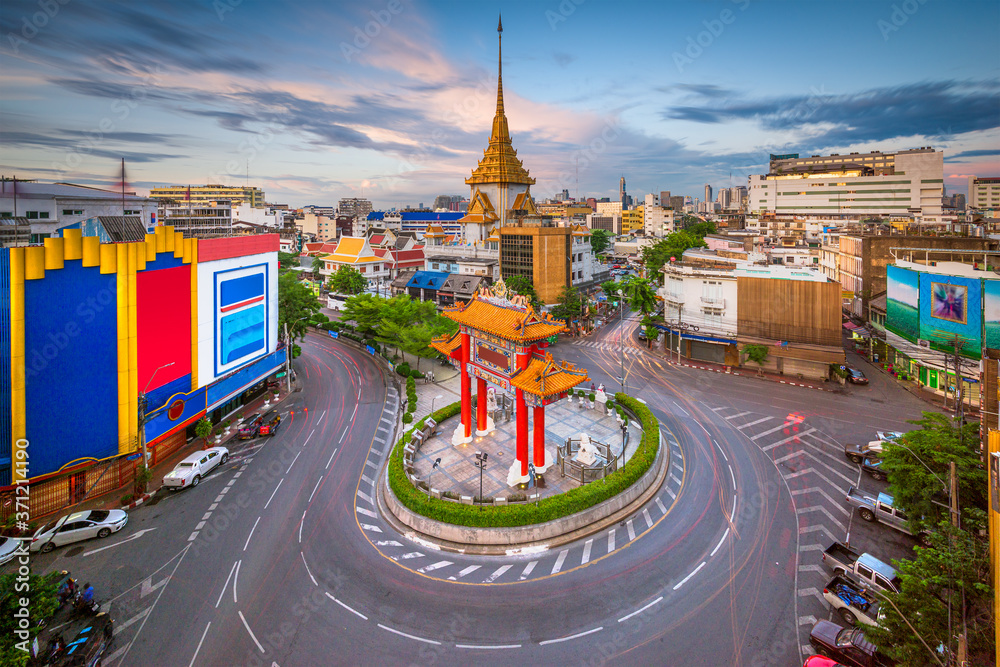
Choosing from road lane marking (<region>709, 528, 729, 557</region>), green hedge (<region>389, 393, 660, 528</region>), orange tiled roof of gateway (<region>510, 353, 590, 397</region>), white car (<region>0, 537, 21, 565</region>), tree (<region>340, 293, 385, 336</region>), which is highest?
tree (<region>340, 293, 385, 336</region>)

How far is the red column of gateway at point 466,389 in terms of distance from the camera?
100ft

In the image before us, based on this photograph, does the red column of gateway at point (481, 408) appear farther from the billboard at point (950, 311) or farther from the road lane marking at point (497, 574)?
the billboard at point (950, 311)

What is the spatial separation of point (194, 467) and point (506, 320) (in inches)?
783

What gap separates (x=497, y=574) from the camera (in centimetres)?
2059

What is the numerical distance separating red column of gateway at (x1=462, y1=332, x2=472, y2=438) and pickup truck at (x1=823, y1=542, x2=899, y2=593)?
19.9 meters

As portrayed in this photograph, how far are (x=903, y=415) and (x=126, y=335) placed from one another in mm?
52502

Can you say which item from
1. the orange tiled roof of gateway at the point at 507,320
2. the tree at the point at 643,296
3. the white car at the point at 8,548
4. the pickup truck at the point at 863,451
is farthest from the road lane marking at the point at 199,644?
the tree at the point at 643,296

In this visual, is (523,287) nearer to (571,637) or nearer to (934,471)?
(934,471)

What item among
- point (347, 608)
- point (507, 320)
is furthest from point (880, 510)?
point (347, 608)

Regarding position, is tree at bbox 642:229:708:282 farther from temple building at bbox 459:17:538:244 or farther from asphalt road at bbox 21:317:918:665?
asphalt road at bbox 21:317:918:665

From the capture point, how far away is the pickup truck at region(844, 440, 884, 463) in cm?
2910

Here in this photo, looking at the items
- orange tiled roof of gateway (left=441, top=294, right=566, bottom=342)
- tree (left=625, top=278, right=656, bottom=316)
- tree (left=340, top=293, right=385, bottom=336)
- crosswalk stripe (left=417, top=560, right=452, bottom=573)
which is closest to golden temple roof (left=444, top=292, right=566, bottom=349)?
orange tiled roof of gateway (left=441, top=294, right=566, bottom=342)

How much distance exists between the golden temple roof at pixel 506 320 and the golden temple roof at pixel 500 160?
5967cm

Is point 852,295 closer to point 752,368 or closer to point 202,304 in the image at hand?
point 752,368
